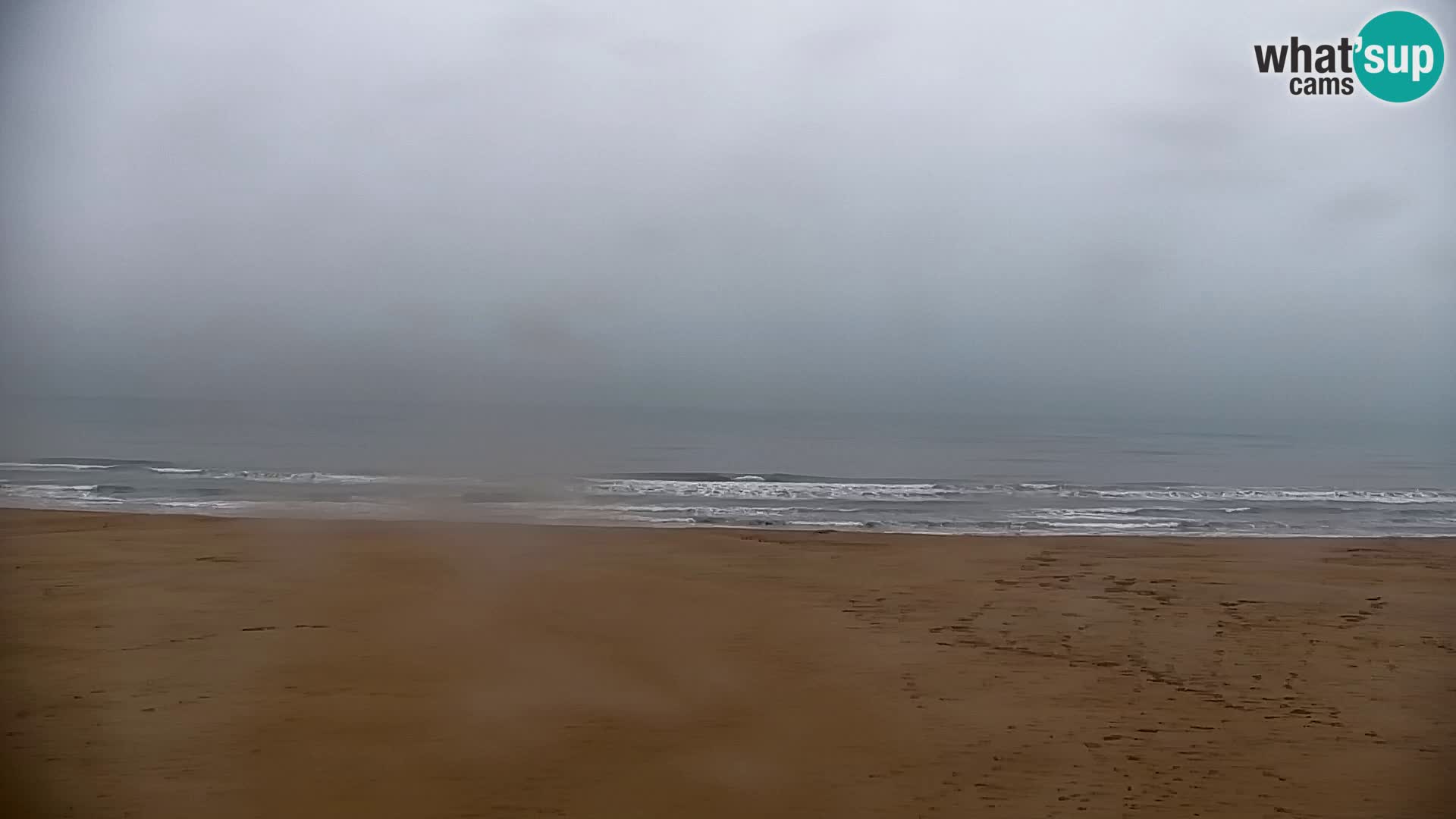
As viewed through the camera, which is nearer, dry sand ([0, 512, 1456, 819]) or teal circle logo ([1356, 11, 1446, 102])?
dry sand ([0, 512, 1456, 819])

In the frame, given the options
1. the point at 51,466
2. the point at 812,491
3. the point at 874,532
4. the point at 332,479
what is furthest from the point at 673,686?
the point at 51,466

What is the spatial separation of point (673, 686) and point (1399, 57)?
97.9 inches

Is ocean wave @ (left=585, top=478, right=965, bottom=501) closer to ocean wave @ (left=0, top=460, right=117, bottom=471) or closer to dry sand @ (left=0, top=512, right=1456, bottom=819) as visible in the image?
dry sand @ (left=0, top=512, right=1456, bottom=819)

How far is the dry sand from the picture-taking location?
1.82 metres

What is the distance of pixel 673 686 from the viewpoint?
6.86 feet

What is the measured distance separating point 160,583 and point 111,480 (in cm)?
189

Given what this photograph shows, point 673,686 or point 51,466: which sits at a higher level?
point 51,466

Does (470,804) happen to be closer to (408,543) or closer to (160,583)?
(408,543)

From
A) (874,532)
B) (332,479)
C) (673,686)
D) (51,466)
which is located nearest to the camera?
(673,686)

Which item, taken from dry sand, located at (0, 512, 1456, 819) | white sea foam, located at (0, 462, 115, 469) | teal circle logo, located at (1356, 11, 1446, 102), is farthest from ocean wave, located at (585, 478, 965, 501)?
white sea foam, located at (0, 462, 115, 469)

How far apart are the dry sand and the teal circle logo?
1.55 m

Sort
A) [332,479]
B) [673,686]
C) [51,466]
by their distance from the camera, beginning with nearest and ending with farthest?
[673,686], [332,479], [51,466]

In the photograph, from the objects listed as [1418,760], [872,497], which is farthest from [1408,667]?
[872,497]

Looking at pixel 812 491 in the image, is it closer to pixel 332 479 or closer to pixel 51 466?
pixel 332 479
